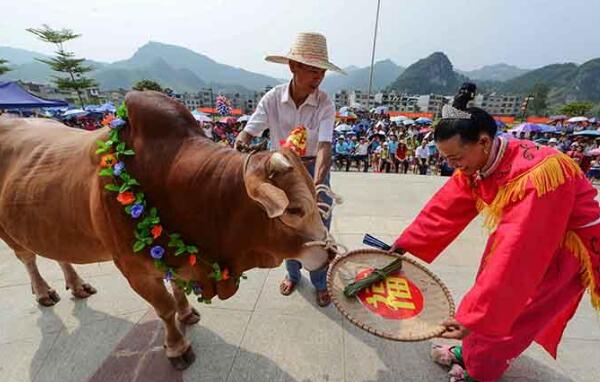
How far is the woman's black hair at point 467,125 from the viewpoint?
166 cm

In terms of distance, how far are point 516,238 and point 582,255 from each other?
1.75 feet

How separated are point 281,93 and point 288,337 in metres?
1.81

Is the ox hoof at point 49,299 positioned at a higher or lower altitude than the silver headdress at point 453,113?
lower

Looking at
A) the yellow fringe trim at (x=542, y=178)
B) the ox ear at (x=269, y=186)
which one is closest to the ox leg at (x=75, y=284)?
the ox ear at (x=269, y=186)

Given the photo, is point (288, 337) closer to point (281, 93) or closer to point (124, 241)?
point (124, 241)

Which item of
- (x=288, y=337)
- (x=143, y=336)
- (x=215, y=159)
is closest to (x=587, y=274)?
(x=288, y=337)

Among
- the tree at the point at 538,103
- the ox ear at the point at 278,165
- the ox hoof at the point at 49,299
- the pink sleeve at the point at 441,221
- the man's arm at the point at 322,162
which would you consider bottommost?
the tree at the point at 538,103

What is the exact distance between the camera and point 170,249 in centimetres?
170

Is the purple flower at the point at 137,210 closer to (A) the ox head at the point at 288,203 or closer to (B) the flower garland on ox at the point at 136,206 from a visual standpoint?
(B) the flower garland on ox at the point at 136,206

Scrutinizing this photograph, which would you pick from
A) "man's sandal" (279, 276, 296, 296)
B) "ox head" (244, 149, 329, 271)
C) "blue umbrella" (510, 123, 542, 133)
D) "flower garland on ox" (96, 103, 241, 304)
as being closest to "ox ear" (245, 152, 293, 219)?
"ox head" (244, 149, 329, 271)

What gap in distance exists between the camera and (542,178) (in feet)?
5.11

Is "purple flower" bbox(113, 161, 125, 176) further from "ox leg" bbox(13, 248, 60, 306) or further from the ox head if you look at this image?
"ox leg" bbox(13, 248, 60, 306)

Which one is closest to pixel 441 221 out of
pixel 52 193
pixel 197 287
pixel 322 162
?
pixel 322 162

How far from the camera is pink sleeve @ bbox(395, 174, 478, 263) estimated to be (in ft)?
7.07
